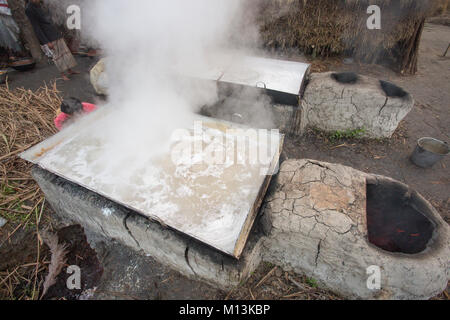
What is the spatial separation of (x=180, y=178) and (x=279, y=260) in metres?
1.34

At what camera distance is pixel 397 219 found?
2.21 metres

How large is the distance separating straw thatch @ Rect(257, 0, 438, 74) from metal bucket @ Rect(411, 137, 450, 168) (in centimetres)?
339

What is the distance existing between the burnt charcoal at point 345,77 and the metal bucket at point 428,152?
4.87 ft

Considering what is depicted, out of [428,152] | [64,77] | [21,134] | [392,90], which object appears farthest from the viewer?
[64,77]

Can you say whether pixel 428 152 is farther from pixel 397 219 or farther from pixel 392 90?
pixel 397 219

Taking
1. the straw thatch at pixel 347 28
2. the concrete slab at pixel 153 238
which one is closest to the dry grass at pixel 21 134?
the concrete slab at pixel 153 238

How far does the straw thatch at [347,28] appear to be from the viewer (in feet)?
17.4

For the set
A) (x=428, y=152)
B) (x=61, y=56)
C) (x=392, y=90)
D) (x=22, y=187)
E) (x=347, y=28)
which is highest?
(x=347, y=28)

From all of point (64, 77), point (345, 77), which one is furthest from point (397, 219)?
point (64, 77)

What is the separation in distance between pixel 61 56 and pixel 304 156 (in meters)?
6.58

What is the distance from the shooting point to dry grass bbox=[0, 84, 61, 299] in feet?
8.49

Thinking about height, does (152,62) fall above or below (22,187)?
above

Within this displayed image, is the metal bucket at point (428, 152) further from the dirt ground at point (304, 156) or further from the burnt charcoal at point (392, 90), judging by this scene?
the burnt charcoal at point (392, 90)
